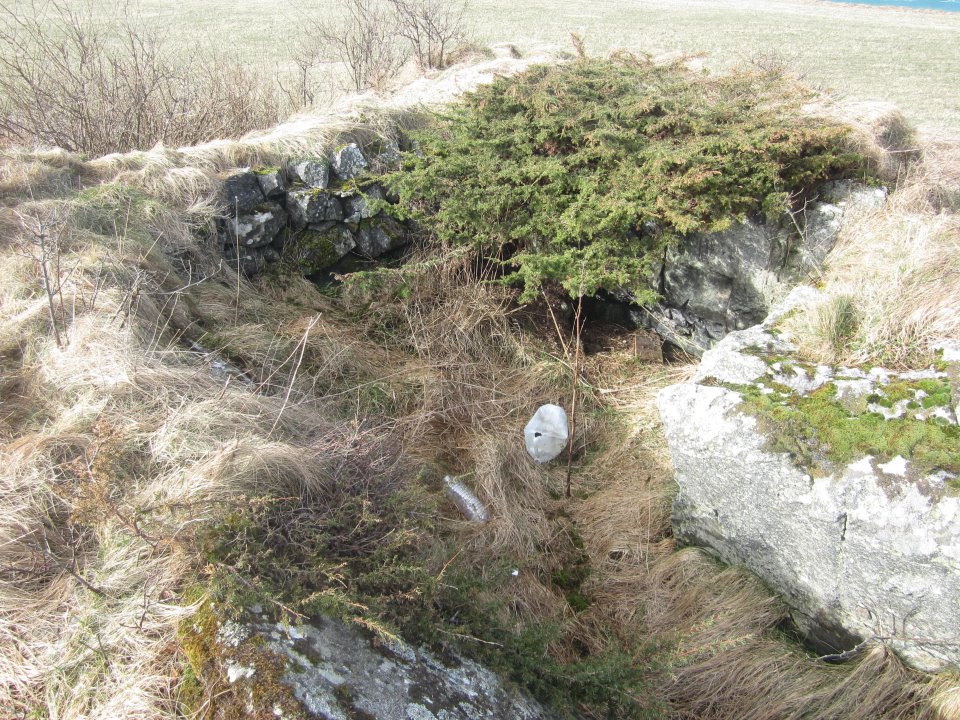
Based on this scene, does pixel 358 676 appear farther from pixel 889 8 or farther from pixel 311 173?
pixel 889 8

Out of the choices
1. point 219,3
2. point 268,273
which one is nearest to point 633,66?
point 268,273

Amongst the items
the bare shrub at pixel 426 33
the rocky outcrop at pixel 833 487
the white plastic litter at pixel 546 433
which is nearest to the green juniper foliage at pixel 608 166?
the white plastic litter at pixel 546 433

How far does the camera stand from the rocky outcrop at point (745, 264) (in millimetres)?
4168

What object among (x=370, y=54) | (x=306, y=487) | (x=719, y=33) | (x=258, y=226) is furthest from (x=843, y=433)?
(x=719, y=33)

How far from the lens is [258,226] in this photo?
16.2 ft

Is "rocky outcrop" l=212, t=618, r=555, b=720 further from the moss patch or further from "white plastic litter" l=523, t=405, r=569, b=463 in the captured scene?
"white plastic litter" l=523, t=405, r=569, b=463

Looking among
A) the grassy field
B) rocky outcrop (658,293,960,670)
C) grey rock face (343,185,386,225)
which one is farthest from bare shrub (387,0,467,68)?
rocky outcrop (658,293,960,670)

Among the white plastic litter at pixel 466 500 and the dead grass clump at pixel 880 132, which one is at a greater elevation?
the dead grass clump at pixel 880 132

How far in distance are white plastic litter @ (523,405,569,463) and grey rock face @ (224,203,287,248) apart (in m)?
2.77

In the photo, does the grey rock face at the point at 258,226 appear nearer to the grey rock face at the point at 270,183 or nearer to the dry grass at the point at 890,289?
the grey rock face at the point at 270,183

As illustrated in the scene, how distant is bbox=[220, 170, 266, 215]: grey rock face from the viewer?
189 inches

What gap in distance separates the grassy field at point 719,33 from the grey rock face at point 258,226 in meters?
7.65

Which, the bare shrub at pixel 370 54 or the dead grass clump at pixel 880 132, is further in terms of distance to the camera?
the bare shrub at pixel 370 54

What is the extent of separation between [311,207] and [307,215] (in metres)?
0.08
